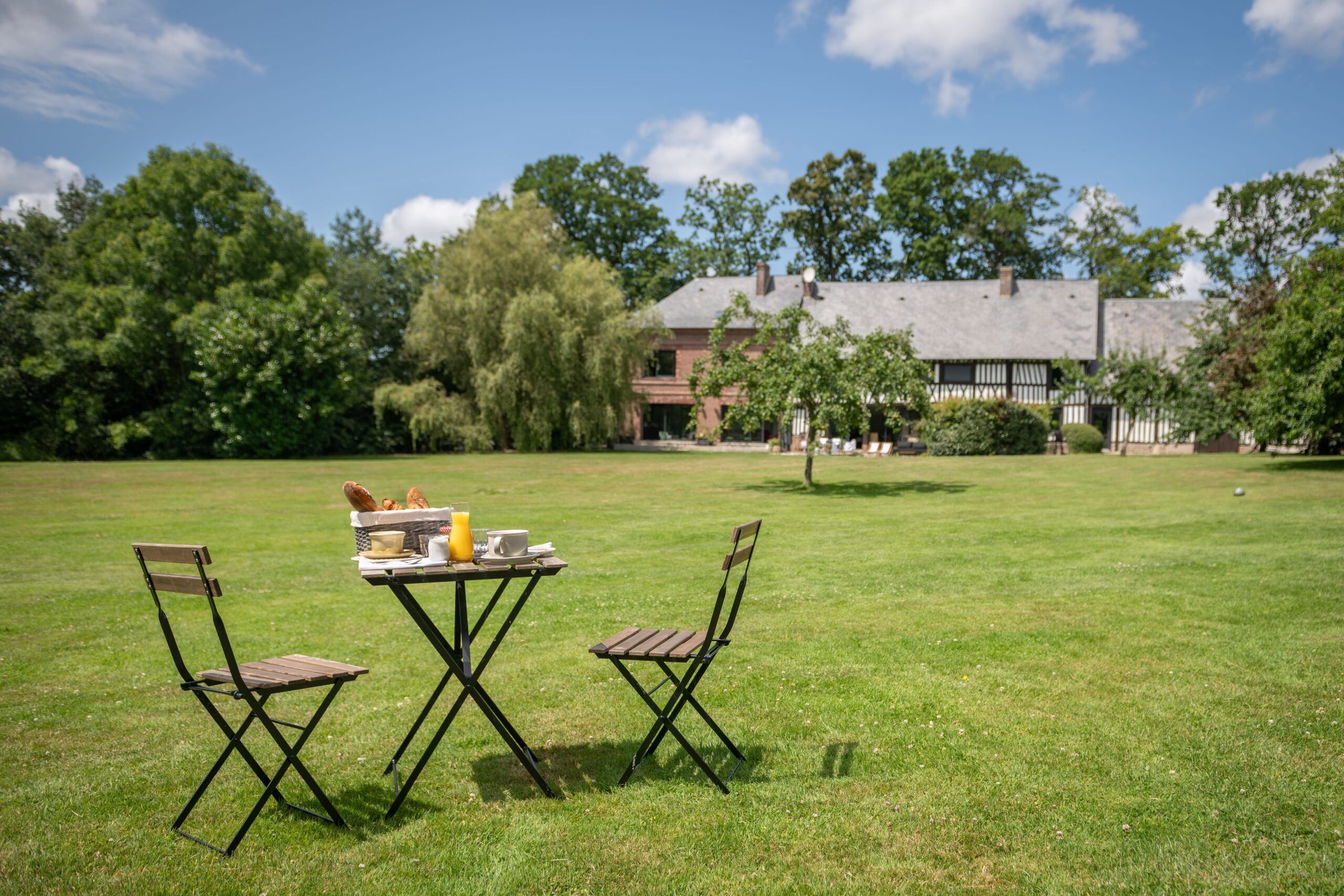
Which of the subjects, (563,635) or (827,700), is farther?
(563,635)

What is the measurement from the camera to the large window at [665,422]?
149ft

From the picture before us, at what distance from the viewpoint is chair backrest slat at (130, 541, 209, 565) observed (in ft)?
11.3

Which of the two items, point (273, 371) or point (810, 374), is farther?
point (273, 371)

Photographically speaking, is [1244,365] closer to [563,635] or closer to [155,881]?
[563,635]

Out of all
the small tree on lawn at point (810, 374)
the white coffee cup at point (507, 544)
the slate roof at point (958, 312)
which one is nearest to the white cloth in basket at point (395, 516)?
the white coffee cup at point (507, 544)

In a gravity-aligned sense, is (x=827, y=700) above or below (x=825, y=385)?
below

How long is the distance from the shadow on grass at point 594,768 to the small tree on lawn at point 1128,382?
3478cm

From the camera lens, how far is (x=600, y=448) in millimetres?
37406

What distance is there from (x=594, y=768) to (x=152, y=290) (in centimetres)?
3635

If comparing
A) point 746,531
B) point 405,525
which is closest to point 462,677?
point 405,525

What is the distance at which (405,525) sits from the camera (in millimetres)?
3980

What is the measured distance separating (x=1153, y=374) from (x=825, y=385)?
21828mm

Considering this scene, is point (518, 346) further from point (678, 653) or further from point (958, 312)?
point (678, 653)

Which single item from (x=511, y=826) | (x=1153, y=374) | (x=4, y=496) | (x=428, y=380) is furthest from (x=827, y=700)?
(x=1153, y=374)
